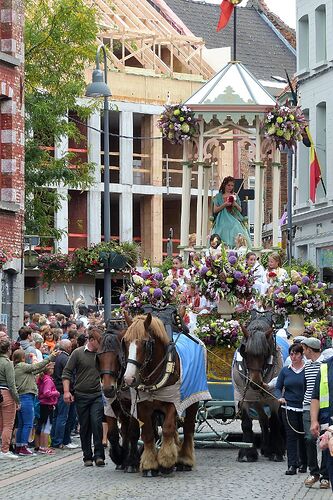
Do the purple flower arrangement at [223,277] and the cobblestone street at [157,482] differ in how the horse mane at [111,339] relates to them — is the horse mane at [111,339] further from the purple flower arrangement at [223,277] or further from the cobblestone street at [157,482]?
the purple flower arrangement at [223,277]

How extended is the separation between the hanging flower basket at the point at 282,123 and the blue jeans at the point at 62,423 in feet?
16.1

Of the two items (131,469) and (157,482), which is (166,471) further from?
(131,469)

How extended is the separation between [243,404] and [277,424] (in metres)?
0.53

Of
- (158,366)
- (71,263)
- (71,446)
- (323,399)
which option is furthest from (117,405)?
(71,263)

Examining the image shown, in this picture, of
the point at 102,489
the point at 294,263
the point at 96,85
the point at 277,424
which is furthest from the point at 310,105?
the point at 102,489

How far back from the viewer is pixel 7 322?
33.7 meters

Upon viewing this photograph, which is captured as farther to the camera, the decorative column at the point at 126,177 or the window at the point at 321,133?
the decorative column at the point at 126,177

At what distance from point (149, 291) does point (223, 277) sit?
0.99 metres

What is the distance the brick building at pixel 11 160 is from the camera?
33.8 meters

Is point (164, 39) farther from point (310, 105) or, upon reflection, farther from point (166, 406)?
point (166, 406)

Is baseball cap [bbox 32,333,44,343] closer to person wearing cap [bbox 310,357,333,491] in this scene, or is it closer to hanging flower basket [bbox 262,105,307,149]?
hanging flower basket [bbox 262,105,307,149]

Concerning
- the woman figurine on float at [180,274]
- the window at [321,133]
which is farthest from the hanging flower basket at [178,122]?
the window at [321,133]

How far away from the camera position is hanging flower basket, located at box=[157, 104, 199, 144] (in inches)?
904

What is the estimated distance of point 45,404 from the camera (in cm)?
2219
